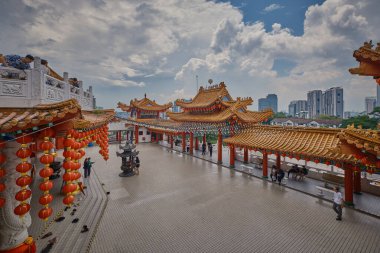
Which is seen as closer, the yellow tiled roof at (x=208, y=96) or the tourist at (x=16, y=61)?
the tourist at (x=16, y=61)

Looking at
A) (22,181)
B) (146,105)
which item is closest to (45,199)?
(22,181)

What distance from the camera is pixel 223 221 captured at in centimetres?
924

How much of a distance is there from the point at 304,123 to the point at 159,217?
225ft

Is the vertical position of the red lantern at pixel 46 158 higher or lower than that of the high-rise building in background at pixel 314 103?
lower

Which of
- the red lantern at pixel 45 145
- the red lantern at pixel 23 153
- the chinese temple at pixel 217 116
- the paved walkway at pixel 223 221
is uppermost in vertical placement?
the chinese temple at pixel 217 116

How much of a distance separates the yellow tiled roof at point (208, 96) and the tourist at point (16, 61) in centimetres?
1728

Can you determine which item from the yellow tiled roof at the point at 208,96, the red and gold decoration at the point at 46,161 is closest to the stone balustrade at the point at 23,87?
the red and gold decoration at the point at 46,161

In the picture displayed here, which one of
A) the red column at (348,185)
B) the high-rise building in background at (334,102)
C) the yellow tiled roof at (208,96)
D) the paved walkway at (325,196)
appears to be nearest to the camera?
the paved walkway at (325,196)

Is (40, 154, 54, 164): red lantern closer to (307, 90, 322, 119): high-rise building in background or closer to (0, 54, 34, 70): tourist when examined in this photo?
(0, 54, 34, 70): tourist

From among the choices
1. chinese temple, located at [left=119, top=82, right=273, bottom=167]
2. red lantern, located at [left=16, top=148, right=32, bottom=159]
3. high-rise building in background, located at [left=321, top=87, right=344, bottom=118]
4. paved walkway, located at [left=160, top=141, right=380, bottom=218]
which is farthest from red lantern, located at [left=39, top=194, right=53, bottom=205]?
high-rise building in background, located at [left=321, top=87, right=344, bottom=118]

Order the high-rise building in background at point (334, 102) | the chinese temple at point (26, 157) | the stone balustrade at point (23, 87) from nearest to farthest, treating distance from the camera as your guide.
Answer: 1. the chinese temple at point (26, 157)
2. the stone balustrade at point (23, 87)
3. the high-rise building in background at point (334, 102)

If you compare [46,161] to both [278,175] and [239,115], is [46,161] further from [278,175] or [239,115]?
[239,115]

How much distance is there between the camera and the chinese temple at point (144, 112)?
1391 inches

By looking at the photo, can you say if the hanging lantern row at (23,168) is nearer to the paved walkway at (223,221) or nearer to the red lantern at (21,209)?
the red lantern at (21,209)
